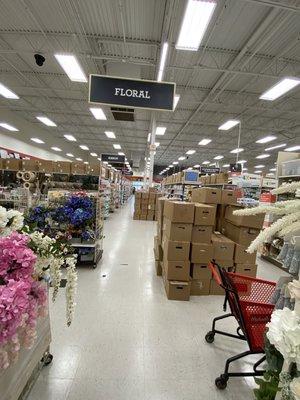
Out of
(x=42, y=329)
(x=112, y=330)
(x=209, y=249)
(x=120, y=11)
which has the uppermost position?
(x=120, y=11)

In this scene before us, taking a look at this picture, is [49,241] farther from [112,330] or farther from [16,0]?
[16,0]

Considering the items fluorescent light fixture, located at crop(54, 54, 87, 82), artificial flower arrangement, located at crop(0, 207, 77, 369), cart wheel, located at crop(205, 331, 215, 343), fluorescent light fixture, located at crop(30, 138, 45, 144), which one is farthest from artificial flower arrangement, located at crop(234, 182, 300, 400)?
fluorescent light fixture, located at crop(30, 138, 45, 144)

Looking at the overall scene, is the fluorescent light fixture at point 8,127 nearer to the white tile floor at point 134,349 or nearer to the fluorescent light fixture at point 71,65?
the fluorescent light fixture at point 71,65

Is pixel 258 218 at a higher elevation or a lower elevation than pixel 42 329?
higher

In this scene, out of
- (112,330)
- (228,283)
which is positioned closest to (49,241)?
(228,283)

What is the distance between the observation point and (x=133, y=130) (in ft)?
51.1

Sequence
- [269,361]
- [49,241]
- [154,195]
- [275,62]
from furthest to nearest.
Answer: [154,195] → [275,62] → [49,241] → [269,361]

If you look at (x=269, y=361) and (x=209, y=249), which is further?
(x=209, y=249)

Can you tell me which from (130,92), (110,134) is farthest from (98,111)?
(130,92)

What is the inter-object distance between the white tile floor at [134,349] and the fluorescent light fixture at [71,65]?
506 cm

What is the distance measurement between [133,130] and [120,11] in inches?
422

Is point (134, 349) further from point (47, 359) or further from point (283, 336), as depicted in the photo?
point (283, 336)

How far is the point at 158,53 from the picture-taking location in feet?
21.3

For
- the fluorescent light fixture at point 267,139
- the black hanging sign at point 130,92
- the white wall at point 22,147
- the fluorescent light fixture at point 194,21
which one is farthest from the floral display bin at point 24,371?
the fluorescent light fixture at point 267,139
